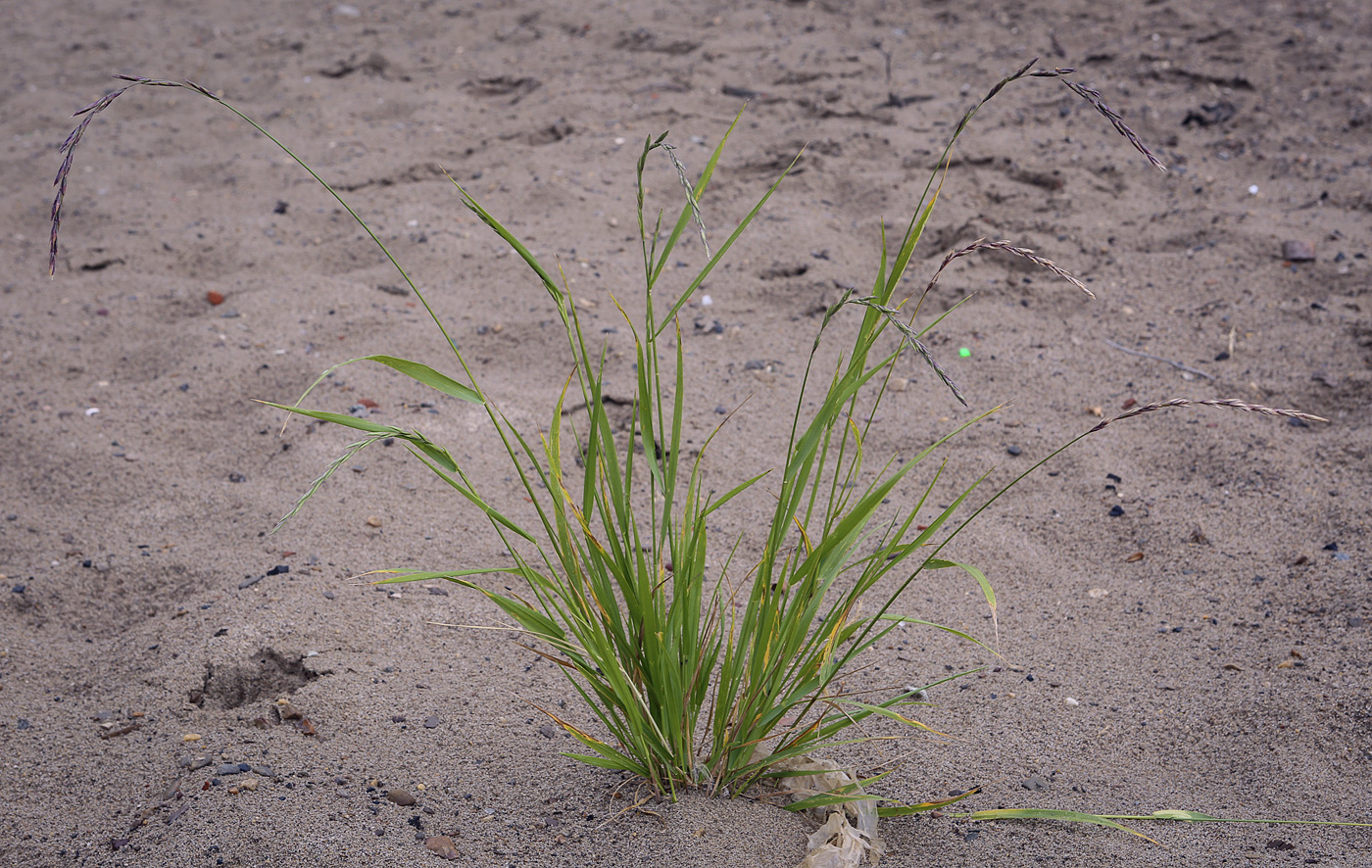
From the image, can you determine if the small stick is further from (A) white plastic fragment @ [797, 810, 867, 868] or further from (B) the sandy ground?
(A) white plastic fragment @ [797, 810, 867, 868]

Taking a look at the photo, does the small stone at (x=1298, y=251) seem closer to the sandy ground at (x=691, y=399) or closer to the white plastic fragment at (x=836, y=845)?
the sandy ground at (x=691, y=399)

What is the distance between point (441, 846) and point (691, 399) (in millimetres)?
1323

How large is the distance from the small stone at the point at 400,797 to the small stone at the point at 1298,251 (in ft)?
8.80

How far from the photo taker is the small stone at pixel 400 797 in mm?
1207

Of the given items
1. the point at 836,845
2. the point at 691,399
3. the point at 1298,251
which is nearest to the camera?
the point at 836,845

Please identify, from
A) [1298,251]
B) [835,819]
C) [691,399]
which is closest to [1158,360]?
[1298,251]

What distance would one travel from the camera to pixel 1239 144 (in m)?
3.12

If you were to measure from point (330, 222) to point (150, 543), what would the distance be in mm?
1645

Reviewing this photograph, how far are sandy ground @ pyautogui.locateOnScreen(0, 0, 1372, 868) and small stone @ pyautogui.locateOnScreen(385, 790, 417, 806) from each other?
0.03m

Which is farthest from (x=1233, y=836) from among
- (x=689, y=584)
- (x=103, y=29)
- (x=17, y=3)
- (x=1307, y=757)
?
(x=17, y=3)

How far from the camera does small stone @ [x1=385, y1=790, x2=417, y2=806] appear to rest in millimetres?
1207

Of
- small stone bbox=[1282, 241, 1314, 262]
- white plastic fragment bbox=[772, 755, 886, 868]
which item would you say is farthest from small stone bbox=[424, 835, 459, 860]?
small stone bbox=[1282, 241, 1314, 262]

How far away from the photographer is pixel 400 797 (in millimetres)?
1211

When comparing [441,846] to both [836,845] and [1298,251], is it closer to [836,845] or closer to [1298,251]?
[836,845]
